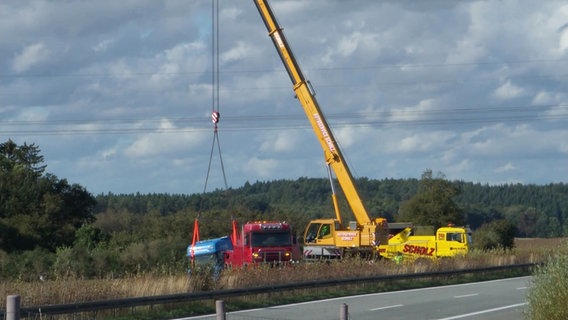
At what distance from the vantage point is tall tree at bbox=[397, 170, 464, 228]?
70562 mm

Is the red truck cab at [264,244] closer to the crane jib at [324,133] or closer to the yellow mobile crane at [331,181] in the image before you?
the yellow mobile crane at [331,181]

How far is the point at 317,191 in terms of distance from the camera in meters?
160

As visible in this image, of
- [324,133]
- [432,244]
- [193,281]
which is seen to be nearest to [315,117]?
[324,133]

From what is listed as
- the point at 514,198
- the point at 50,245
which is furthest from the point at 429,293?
the point at 514,198

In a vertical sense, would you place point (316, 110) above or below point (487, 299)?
above

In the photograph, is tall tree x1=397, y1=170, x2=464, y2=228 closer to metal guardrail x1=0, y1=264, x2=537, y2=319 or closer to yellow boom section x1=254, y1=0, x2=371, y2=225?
yellow boom section x1=254, y1=0, x2=371, y2=225

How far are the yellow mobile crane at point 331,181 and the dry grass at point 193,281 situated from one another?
5155 mm

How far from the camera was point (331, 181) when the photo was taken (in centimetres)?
4147

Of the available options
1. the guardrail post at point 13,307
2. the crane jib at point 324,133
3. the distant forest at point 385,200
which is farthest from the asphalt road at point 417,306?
the distant forest at point 385,200

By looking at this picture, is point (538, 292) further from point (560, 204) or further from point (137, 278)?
point (560, 204)

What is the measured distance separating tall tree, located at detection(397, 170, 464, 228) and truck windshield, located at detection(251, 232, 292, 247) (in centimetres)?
3491

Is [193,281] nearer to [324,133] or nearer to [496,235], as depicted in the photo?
[324,133]

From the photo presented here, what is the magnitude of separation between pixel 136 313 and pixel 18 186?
4399 centimetres

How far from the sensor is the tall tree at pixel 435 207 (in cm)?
7056
